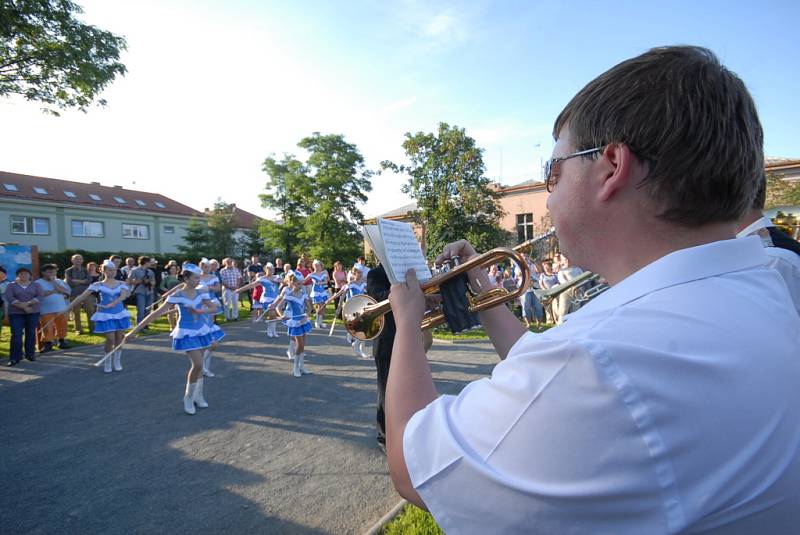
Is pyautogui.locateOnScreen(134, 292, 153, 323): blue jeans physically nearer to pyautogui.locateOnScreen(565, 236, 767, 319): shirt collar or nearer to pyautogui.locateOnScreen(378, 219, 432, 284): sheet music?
pyautogui.locateOnScreen(378, 219, 432, 284): sheet music

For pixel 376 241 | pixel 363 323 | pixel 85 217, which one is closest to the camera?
pixel 376 241

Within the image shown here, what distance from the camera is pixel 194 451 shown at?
548 cm

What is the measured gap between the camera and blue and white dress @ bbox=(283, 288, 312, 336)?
9.69 meters

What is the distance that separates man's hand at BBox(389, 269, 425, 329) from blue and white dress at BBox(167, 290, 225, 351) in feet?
22.3

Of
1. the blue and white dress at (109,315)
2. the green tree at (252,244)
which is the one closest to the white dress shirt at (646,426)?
the blue and white dress at (109,315)

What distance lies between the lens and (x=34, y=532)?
154 inches

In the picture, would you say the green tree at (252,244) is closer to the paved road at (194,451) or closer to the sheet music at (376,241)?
the paved road at (194,451)

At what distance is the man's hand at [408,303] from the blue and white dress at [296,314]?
831 centimetres

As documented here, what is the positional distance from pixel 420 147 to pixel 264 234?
20.6 meters

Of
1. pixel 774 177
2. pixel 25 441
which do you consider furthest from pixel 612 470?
pixel 774 177

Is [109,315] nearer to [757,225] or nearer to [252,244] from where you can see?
[757,225]

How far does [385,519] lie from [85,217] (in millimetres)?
47501

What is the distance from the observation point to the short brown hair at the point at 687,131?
910mm

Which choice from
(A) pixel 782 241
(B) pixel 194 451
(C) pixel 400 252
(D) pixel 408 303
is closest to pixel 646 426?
(D) pixel 408 303
